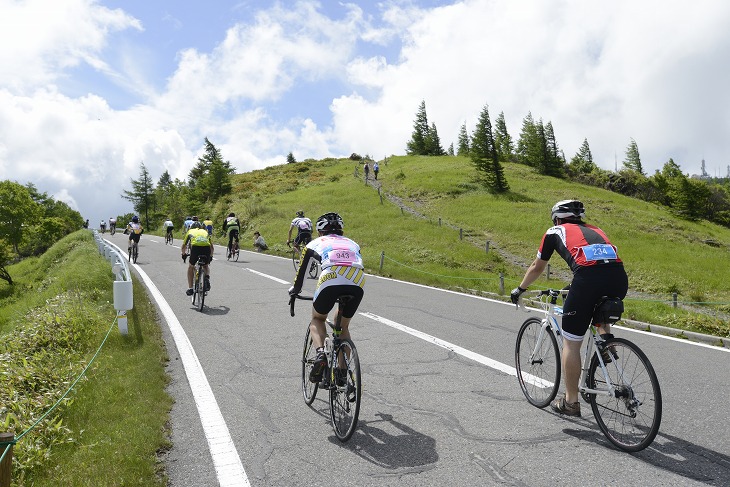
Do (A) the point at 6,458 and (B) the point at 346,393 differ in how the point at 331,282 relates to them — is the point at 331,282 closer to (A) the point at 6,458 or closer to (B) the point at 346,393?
(B) the point at 346,393

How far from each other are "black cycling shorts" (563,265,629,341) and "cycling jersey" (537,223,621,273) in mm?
65

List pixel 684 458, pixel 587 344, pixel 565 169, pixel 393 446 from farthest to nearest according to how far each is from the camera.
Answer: pixel 565 169 → pixel 587 344 → pixel 393 446 → pixel 684 458

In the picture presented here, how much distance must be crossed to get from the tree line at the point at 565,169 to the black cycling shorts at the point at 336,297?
2079 inches

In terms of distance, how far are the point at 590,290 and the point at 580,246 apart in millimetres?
410

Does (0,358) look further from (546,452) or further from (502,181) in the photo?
(502,181)

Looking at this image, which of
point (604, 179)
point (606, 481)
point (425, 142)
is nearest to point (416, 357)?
point (606, 481)

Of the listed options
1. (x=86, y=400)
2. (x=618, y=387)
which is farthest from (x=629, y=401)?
(x=86, y=400)

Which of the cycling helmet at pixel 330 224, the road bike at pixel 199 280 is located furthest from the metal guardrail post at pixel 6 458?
the road bike at pixel 199 280

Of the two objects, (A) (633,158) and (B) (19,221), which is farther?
(A) (633,158)

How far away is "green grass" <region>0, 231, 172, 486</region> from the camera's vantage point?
150 inches

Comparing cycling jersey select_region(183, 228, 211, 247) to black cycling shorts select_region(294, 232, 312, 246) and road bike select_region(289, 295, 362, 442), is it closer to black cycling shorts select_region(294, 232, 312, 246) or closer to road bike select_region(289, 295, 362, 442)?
black cycling shorts select_region(294, 232, 312, 246)

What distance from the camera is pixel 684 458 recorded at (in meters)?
3.78

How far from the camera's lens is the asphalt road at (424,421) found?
365cm

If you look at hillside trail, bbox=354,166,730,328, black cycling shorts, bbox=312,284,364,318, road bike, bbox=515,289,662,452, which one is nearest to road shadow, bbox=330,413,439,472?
black cycling shorts, bbox=312,284,364,318
